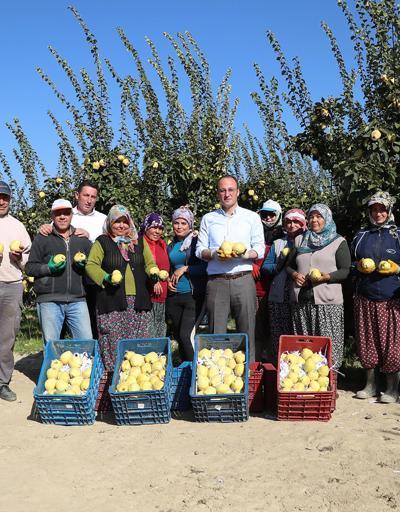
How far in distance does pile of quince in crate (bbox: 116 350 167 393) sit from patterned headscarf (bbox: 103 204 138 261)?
0.98m

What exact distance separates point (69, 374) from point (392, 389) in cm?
311

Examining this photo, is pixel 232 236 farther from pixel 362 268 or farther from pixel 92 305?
pixel 92 305

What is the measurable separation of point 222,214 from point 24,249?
2.04 m

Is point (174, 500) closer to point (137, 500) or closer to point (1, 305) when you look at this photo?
point (137, 500)

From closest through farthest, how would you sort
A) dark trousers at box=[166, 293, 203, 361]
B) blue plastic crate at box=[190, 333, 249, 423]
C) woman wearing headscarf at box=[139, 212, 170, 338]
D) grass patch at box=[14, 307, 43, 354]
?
blue plastic crate at box=[190, 333, 249, 423] → woman wearing headscarf at box=[139, 212, 170, 338] → dark trousers at box=[166, 293, 203, 361] → grass patch at box=[14, 307, 43, 354]

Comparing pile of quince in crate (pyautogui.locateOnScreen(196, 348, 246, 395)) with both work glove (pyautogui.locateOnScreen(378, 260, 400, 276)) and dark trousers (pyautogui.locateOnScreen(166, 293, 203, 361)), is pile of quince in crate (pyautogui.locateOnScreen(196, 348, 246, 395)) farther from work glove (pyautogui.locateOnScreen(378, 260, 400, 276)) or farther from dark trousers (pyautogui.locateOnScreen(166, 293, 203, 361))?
work glove (pyautogui.locateOnScreen(378, 260, 400, 276))

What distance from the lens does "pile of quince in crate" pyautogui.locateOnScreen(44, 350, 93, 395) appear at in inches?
213

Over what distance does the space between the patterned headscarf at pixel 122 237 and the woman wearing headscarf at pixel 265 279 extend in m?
1.32

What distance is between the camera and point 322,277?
566 cm

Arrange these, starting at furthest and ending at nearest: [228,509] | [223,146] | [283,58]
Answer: [223,146] → [283,58] → [228,509]

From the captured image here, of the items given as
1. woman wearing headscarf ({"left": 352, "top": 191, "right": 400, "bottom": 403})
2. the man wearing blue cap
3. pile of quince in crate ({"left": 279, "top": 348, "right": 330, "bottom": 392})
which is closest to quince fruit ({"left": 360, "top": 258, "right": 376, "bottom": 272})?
woman wearing headscarf ({"left": 352, "top": 191, "right": 400, "bottom": 403})

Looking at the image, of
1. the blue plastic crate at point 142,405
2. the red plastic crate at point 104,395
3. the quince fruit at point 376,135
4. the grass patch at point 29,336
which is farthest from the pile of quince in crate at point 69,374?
the quince fruit at point 376,135

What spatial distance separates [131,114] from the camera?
9164 mm

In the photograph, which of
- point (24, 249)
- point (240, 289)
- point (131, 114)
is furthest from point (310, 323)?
point (131, 114)
